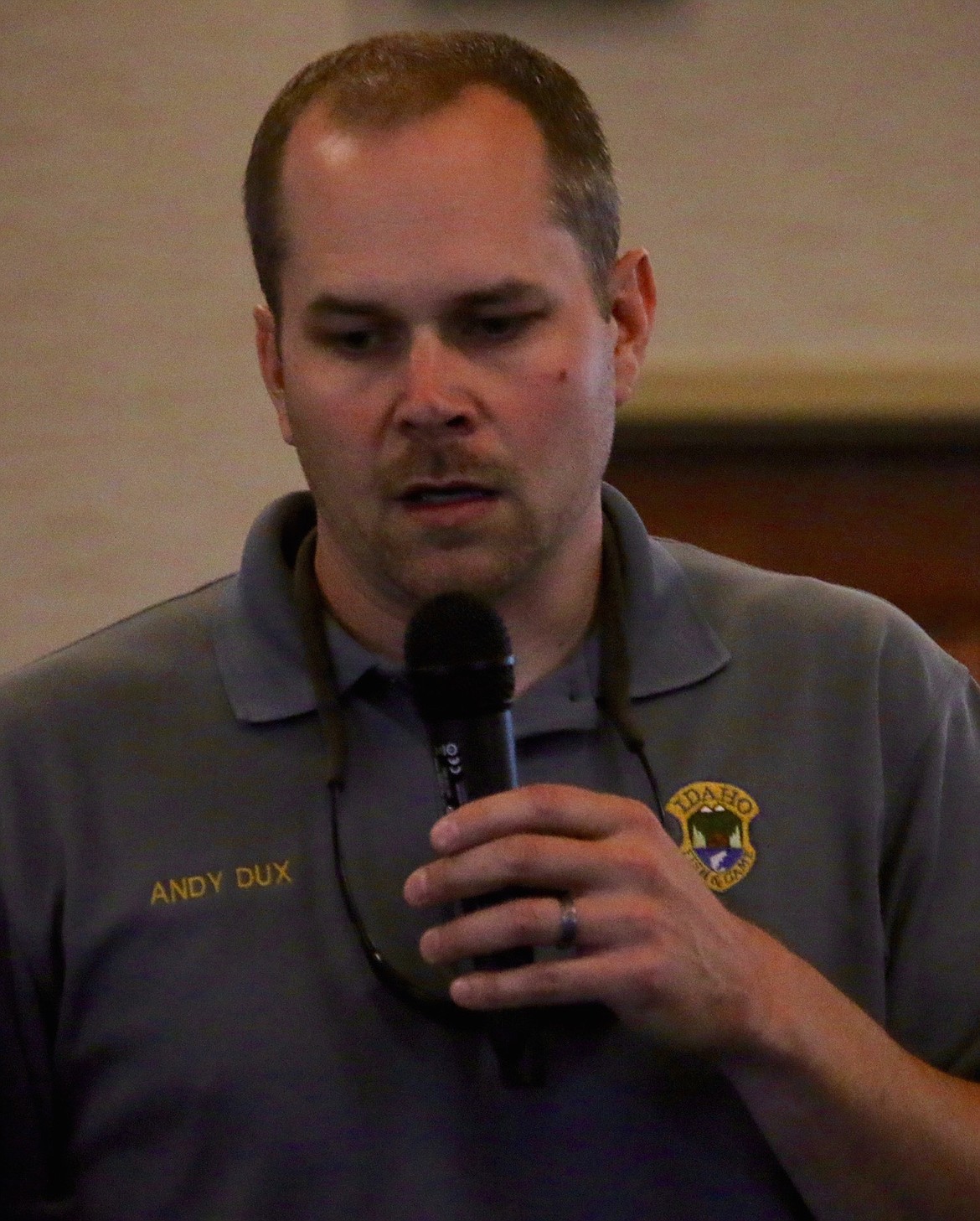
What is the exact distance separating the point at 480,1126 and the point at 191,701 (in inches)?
16.5

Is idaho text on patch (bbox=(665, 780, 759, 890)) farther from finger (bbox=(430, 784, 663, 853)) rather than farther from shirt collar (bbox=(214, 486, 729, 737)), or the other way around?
finger (bbox=(430, 784, 663, 853))

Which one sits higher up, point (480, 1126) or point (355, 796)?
point (355, 796)

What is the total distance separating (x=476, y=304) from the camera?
128 centimetres

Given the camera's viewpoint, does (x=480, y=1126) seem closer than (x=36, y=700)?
Yes

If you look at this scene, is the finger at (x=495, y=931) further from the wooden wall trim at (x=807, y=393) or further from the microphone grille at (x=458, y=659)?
the wooden wall trim at (x=807, y=393)

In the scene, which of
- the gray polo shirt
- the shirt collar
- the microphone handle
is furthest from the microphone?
the shirt collar

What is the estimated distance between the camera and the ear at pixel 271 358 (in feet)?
4.66

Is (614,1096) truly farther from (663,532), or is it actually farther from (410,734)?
(663,532)

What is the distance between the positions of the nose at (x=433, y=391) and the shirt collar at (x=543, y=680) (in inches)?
9.2

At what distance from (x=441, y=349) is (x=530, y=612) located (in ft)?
0.82

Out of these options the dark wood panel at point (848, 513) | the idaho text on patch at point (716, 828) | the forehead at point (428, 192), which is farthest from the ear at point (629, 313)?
the dark wood panel at point (848, 513)

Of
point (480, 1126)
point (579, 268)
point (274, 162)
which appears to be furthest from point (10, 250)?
point (480, 1126)

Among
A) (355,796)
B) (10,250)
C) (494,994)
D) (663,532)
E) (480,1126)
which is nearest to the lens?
(494,994)

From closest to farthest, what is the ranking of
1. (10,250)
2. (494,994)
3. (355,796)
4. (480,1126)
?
(494,994) → (480,1126) → (355,796) → (10,250)
